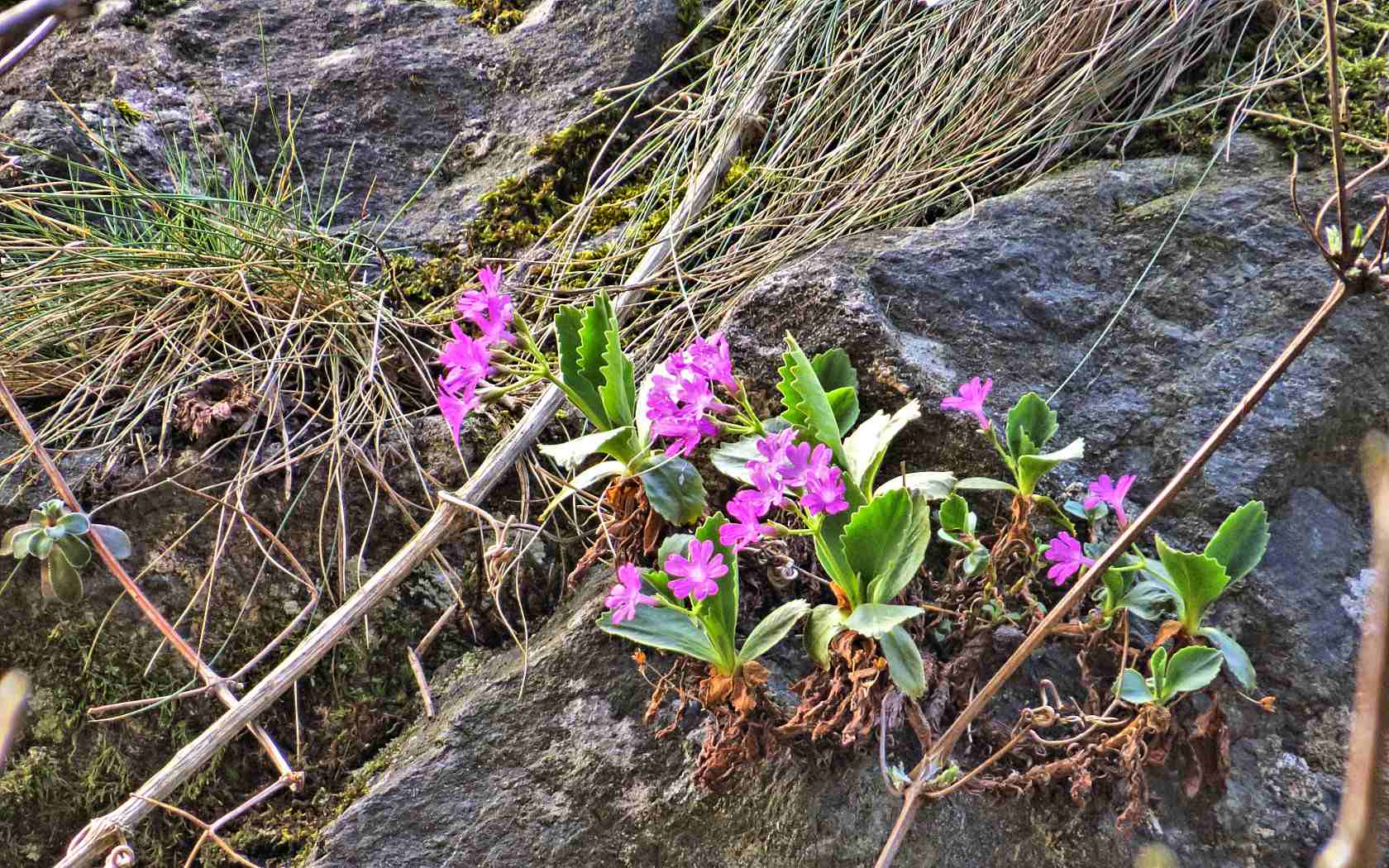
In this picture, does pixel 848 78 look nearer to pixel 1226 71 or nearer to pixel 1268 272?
pixel 1226 71

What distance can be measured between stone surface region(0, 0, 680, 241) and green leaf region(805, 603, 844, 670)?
1.26m

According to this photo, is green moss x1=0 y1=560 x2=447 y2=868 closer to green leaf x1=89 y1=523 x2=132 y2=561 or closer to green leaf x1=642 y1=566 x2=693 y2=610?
green leaf x1=89 y1=523 x2=132 y2=561

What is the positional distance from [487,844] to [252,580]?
2.03ft

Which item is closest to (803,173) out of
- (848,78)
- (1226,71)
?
(848,78)

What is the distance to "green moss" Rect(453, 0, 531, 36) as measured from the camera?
2.61m

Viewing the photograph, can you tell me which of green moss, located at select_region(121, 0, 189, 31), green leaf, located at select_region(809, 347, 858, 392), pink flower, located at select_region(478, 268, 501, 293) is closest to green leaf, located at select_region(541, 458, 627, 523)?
pink flower, located at select_region(478, 268, 501, 293)

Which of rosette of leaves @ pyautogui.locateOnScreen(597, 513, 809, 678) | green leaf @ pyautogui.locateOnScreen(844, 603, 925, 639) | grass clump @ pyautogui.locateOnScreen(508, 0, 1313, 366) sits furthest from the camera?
grass clump @ pyautogui.locateOnScreen(508, 0, 1313, 366)

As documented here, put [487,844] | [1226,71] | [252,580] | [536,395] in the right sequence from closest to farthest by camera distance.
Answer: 1. [487,844]
2. [252,580]
3. [536,395]
4. [1226,71]

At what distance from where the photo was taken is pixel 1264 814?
1.37m

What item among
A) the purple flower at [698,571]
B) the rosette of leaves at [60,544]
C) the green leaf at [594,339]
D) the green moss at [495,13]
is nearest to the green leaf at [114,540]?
the rosette of leaves at [60,544]

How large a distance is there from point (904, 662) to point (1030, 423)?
394 millimetres

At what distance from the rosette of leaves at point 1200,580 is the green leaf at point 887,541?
27 centimetres

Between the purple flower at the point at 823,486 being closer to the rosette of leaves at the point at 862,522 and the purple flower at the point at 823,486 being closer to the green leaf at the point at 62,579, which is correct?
the rosette of leaves at the point at 862,522

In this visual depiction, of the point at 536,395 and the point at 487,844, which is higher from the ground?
the point at 536,395
